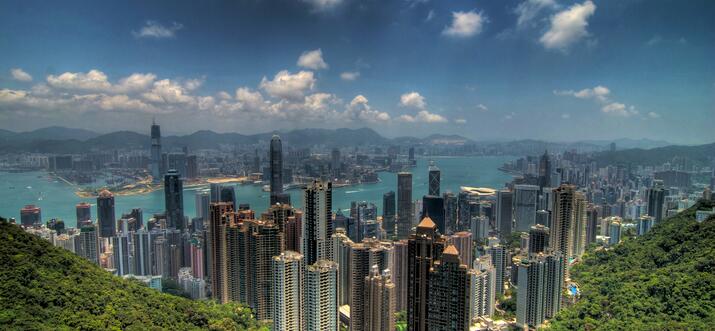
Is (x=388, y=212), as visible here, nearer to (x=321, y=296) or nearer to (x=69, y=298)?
(x=321, y=296)

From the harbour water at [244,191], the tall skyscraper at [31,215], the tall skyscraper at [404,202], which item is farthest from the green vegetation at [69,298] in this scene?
the tall skyscraper at [404,202]

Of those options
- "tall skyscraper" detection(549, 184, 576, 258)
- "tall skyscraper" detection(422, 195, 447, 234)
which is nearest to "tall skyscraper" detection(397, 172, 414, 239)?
"tall skyscraper" detection(422, 195, 447, 234)

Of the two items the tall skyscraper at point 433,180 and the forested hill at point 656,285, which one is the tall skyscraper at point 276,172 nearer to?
the tall skyscraper at point 433,180

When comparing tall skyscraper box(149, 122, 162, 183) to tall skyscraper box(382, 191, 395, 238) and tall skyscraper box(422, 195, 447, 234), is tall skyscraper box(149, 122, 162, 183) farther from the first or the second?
tall skyscraper box(422, 195, 447, 234)

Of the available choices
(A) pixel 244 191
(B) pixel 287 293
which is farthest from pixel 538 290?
(A) pixel 244 191

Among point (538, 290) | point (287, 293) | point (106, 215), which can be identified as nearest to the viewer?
point (287, 293)
